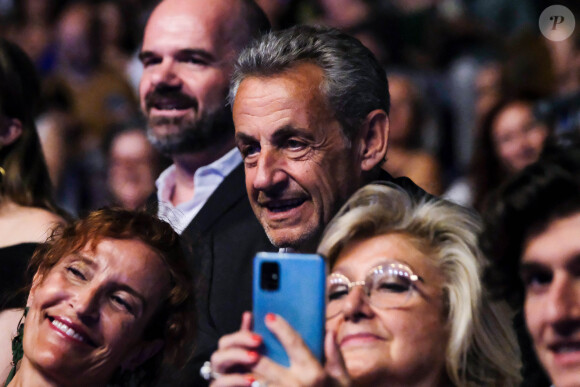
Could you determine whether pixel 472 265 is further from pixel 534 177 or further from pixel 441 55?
pixel 441 55

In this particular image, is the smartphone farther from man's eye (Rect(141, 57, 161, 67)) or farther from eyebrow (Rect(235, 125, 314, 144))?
man's eye (Rect(141, 57, 161, 67))

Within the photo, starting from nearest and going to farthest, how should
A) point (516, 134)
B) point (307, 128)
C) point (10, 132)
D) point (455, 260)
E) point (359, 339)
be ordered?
point (359, 339) → point (455, 260) → point (307, 128) → point (10, 132) → point (516, 134)

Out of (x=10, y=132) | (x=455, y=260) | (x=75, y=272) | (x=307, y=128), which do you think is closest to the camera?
(x=455, y=260)

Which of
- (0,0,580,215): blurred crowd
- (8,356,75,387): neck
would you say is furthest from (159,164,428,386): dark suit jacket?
(0,0,580,215): blurred crowd

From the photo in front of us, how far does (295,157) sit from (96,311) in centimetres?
67

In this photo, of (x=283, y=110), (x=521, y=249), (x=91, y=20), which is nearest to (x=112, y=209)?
(x=283, y=110)

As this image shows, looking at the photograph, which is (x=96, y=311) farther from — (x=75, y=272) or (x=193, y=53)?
(x=193, y=53)

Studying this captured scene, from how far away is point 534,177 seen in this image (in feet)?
7.41

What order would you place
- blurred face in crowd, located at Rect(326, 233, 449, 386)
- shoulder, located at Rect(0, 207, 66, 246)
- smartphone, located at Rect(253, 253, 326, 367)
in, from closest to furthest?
smartphone, located at Rect(253, 253, 326, 367) < blurred face in crowd, located at Rect(326, 233, 449, 386) < shoulder, located at Rect(0, 207, 66, 246)

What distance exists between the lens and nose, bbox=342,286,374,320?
2.47 metres

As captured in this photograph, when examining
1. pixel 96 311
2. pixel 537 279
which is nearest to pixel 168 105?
pixel 96 311

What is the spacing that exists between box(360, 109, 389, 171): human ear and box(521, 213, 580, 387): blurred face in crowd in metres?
0.89

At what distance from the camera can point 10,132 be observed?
3.82 metres

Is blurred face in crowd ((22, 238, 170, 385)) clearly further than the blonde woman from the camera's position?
Yes
